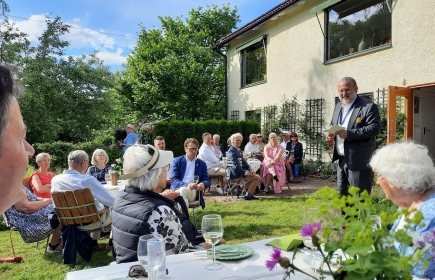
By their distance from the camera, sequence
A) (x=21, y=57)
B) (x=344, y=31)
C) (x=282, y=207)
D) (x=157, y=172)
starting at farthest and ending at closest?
(x=21, y=57) → (x=344, y=31) → (x=282, y=207) → (x=157, y=172)

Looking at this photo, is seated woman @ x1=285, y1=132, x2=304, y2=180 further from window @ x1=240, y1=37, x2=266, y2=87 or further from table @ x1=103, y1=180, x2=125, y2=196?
table @ x1=103, y1=180, x2=125, y2=196

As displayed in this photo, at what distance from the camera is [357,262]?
0.88 metres

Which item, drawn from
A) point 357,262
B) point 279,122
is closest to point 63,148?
point 279,122

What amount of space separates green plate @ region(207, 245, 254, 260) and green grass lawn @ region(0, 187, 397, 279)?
1787mm

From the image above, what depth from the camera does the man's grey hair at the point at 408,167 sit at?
6.23 ft

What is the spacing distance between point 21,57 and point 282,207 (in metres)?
12.4

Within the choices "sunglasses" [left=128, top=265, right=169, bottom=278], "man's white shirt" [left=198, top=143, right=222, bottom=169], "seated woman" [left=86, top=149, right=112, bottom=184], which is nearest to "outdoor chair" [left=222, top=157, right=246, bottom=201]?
"man's white shirt" [left=198, top=143, right=222, bottom=169]

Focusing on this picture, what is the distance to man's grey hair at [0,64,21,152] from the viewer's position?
3.05 ft

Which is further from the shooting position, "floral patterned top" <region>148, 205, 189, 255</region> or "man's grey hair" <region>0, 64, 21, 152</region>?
"floral patterned top" <region>148, 205, 189, 255</region>

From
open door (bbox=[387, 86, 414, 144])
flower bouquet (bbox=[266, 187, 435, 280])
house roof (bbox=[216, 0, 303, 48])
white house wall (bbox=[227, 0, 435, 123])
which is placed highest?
house roof (bbox=[216, 0, 303, 48])

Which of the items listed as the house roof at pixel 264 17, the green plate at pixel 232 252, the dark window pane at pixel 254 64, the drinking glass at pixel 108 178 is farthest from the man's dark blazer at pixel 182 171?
the dark window pane at pixel 254 64

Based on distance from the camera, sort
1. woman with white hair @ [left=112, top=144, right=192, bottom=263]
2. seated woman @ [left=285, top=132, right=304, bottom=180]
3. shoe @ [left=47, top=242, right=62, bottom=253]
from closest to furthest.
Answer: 1. woman with white hair @ [left=112, top=144, right=192, bottom=263]
2. shoe @ [left=47, top=242, right=62, bottom=253]
3. seated woman @ [left=285, top=132, right=304, bottom=180]

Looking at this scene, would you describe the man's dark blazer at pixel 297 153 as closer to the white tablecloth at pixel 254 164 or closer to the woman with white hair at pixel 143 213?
the white tablecloth at pixel 254 164

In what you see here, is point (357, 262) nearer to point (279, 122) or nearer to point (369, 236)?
point (369, 236)
